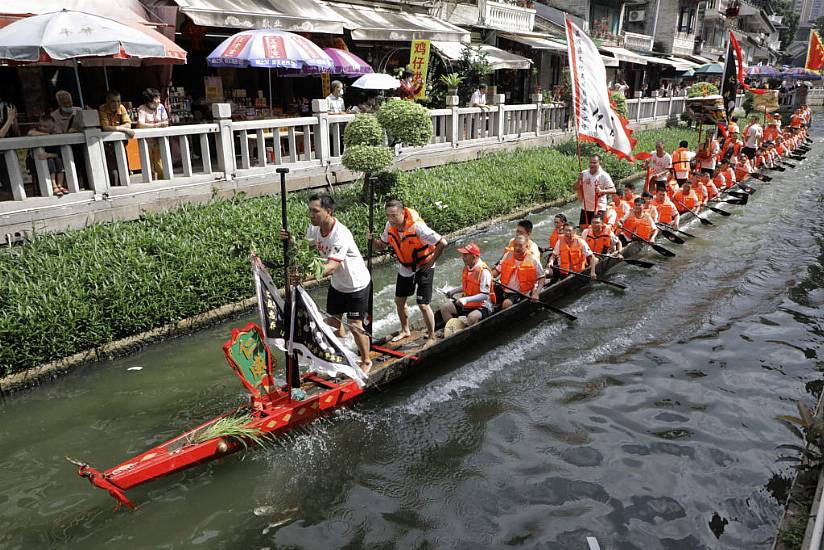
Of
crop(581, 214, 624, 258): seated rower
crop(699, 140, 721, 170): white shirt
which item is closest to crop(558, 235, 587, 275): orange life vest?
crop(581, 214, 624, 258): seated rower

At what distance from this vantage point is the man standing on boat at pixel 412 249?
7776mm

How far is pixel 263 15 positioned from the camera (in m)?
12.6

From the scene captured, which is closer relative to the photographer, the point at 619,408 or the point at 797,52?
the point at 619,408

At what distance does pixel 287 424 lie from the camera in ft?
21.2

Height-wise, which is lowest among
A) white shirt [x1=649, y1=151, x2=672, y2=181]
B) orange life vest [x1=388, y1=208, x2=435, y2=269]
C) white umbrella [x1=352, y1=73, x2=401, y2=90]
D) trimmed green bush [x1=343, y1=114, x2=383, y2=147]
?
white shirt [x1=649, y1=151, x2=672, y2=181]

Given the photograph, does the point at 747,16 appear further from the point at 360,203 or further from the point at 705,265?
the point at 360,203

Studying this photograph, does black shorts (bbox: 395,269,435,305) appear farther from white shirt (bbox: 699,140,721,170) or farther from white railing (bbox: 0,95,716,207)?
white shirt (bbox: 699,140,721,170)

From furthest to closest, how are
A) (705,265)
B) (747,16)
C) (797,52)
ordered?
(797,52)
(747,16)
(705,265)

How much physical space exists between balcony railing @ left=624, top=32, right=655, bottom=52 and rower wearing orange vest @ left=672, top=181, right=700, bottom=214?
2240 centimetres

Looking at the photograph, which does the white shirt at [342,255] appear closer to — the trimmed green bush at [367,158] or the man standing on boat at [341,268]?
the man standing on boat at [341,268]

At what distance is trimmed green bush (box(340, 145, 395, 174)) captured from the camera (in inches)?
456

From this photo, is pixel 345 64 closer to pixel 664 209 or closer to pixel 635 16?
pixel 664 209

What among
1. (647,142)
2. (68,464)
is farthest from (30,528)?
(647,142)

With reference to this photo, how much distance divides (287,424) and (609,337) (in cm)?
546
